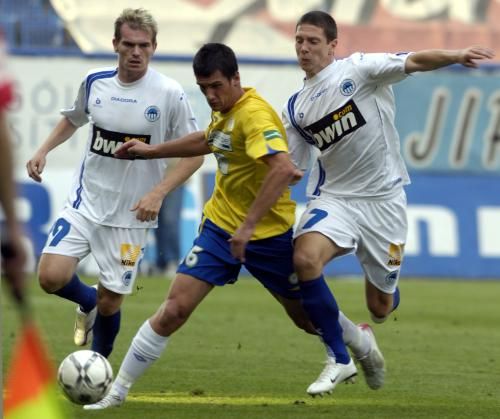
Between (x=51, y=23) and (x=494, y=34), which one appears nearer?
(x=51, y=23)

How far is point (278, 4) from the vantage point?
2350 centimetres

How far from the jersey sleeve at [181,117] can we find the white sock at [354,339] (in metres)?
1.54

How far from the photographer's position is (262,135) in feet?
23.5


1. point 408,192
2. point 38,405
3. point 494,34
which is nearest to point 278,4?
point 494,34

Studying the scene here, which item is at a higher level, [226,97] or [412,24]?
[226,97]

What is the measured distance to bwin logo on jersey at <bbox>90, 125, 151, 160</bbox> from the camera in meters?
8.35

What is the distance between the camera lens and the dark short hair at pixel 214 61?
23.2 ft

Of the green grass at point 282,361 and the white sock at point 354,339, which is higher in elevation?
the white sock at point 354,339

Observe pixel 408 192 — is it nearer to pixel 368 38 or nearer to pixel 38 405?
pixel 368 38

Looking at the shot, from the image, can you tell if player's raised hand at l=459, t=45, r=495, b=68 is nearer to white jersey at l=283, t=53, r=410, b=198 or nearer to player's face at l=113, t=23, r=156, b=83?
white jersey at l=283, t=53, r=410, b=198

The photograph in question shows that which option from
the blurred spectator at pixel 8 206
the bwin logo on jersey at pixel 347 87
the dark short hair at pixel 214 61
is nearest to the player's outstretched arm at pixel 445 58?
the bwin logo on jersey at pixel 347 87

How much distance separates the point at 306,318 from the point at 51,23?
14.5 m

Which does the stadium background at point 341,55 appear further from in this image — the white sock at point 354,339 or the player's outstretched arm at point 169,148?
the white sock at point 354,339

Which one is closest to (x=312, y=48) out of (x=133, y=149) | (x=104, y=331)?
(x=133, y=149)
